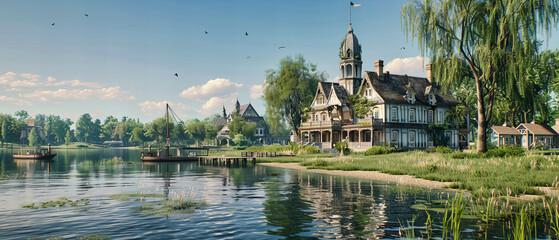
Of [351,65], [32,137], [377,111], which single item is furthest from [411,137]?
[32,137]

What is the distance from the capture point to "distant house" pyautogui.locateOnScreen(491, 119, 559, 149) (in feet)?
190

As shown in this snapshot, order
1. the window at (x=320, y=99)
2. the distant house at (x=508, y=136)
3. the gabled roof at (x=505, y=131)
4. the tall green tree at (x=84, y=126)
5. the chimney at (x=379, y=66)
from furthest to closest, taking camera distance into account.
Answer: the tall green tree at (x=84, y=126) → the window at (x=320, y=99) → the chimney at (x=379, y=66) → the distant house at (x=508, y=136) → the gabled roof at (x=505, y=131)

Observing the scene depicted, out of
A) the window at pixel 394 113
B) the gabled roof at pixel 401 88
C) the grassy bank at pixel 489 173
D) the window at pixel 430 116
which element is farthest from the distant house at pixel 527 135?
the grassy bank at pixel 489 173

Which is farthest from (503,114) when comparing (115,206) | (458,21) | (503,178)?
(115,206)

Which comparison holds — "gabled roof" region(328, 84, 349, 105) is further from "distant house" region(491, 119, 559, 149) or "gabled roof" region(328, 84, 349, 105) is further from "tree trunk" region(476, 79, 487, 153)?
"tree trunk" region(476, 79, 487, 153)

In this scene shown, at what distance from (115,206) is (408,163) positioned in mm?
23071

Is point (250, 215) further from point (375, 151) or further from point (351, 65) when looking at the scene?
point (351, 65)

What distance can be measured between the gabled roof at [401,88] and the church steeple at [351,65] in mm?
5588

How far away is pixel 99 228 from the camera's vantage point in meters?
12.8

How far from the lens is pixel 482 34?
3288 centimetres

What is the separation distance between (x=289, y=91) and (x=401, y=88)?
18.2 m

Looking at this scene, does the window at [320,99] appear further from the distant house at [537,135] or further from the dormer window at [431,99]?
the distant house at [537,135]

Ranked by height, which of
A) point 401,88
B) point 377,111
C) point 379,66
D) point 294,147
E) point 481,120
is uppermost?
point 379,66

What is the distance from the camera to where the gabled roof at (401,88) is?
186ft
